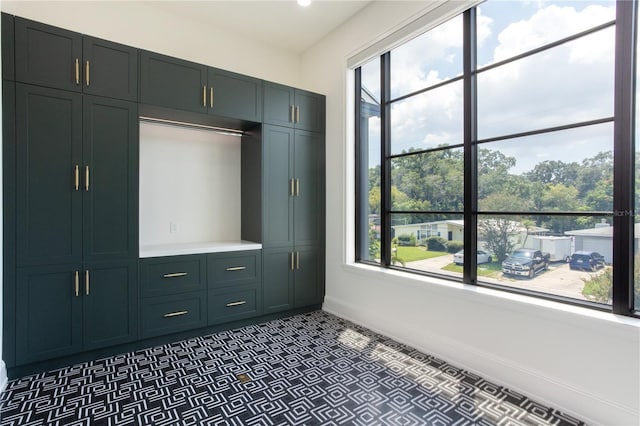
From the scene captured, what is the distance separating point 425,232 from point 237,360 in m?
1.97

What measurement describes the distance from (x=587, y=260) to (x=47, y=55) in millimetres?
3954

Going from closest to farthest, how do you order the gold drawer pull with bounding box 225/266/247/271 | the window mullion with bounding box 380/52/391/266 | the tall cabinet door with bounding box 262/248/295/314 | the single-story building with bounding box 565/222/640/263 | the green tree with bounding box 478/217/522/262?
the single-story building with bounding box 565/222/640/263
the green tree with bounding box 478/217/522/262
the gold drawer pull with bounding box 225/266/247/271
the window mullion with bounding box 380/52/391/266
the tall cabinet door with bounding box 262/248/295/314

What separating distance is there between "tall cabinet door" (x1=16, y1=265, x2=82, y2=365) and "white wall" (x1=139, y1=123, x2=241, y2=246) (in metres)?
0.91

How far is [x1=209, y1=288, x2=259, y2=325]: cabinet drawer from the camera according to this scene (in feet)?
10.3

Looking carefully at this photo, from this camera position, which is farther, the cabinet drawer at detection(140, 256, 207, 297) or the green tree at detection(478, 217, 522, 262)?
the cabinet drawer at detection(140, 256, 207, 297)

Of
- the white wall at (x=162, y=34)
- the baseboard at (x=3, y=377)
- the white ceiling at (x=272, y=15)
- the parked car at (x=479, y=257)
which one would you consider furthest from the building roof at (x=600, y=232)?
the baseboard at (x=3, y=377)

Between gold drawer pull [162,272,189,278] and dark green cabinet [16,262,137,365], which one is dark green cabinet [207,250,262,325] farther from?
dark green cabinet [16,262,137,365]

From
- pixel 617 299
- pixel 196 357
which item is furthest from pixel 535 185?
pixel 196 357

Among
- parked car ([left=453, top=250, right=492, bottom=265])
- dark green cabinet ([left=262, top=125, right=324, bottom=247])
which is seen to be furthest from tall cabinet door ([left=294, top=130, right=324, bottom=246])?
parked car ([left=453, top=250, right=492, bottom=265])

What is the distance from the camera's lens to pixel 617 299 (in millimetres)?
1900

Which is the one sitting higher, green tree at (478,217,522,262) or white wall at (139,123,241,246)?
white wall at (139,123,241,246)

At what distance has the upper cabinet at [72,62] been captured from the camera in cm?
232

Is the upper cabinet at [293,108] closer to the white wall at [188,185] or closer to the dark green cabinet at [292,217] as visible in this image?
the dark green cabinet at [292,217]

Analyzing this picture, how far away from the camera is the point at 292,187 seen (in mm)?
3680
